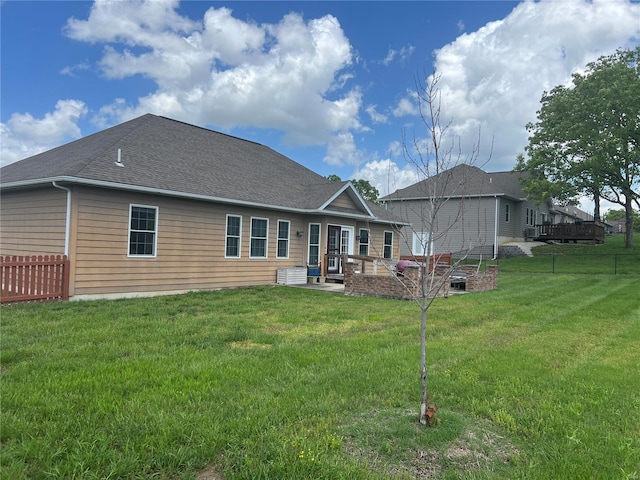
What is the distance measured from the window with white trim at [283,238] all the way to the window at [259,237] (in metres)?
0.64

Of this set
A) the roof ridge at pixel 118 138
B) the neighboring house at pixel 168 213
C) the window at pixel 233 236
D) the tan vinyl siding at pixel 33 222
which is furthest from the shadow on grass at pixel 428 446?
the window at pixel 233 236

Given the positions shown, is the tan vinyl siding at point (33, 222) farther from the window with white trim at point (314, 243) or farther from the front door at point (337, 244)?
the front door at point (337, 244)

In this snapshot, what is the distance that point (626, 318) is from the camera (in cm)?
841

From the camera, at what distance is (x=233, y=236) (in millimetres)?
13203

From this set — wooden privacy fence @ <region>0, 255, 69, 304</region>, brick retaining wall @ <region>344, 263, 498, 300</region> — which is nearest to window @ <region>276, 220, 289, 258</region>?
brick retaining wall @ <region>344, 263, 498, 300</region>

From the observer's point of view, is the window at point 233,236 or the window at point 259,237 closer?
the window at point 233,236

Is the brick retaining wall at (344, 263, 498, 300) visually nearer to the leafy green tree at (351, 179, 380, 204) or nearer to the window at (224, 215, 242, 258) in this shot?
the window at (224, 215, 242, 258)

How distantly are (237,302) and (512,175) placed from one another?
29932mm

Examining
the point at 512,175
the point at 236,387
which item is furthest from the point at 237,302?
the point at 512,175

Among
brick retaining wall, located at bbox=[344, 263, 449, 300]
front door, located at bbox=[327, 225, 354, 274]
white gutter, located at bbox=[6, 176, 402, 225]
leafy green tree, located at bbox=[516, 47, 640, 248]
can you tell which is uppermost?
leafy green tree, located at bbox=[516, 47, 640, 248]

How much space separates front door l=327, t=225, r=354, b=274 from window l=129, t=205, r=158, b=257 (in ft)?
22.9

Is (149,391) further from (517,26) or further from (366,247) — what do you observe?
(366,247)

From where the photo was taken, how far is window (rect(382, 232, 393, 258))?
774 inches

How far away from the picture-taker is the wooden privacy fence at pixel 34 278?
28.2 ft
